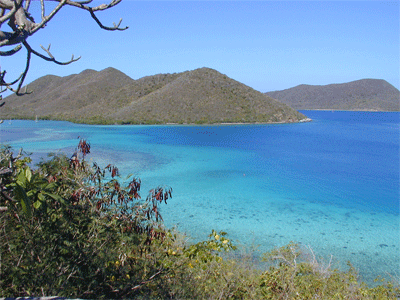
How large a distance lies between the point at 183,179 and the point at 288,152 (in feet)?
45.6

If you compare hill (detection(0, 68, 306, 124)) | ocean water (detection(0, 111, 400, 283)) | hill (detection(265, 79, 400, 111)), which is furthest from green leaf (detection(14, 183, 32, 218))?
hill (detection(265, 79, 400, 111))

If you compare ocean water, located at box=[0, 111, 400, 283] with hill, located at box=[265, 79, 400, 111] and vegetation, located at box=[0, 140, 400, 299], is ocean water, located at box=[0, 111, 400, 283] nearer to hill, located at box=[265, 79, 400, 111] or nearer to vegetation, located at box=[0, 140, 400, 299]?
vegetation, located at box=[0, 140, 400, 299]

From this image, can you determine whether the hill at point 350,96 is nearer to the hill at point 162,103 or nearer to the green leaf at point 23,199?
the hill at point 162,103

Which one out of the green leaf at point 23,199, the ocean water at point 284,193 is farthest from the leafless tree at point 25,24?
the ocean water at point 284,193

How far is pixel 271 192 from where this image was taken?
54.4 ft

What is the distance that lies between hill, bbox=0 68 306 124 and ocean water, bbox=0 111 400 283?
27402 mm

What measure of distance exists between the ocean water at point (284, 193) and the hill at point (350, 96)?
121949 millimetres

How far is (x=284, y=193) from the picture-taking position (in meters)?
16.5

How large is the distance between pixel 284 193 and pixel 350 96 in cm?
15325

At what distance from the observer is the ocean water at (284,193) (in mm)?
10609

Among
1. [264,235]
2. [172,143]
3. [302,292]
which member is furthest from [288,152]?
[302,292]

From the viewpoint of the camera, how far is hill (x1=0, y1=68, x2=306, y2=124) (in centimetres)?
5909

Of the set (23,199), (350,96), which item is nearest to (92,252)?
(23,199)

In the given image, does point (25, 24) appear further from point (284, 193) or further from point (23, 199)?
point (284, 193)
